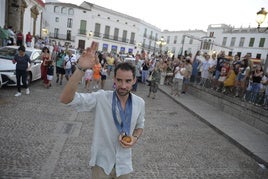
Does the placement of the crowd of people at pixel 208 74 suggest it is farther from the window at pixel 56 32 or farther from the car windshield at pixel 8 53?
the window at pixel 56 32

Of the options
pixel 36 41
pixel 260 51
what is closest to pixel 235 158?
pixel 36 41

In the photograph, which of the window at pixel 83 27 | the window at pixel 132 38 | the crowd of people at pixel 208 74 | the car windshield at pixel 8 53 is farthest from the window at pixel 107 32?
the car windshield at pixel 8 53

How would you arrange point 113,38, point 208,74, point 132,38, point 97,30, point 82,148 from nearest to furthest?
point 82,148 → point 208,74 → point 97,30 → point 113,38 → point 132,38

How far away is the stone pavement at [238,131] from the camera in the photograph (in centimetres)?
618

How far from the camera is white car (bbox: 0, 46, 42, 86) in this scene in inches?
360

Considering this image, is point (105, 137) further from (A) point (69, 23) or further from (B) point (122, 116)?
(A) point (69, 23)

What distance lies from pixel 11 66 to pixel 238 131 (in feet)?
28.3

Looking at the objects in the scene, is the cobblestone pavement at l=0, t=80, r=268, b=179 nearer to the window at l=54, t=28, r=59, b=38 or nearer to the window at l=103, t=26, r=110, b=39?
the window at l=103, t=26, r=110, b=39

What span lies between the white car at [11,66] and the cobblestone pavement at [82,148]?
2.95ft

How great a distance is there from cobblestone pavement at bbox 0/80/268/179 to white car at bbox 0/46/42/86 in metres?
0.90

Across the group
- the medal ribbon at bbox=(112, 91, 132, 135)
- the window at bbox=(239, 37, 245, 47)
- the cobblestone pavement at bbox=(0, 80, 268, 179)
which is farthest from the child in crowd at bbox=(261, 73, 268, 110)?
the window at bbox=(239, 37, 245, 47)

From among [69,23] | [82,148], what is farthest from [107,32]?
[82,148]

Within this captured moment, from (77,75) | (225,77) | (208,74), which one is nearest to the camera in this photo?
(77,75)

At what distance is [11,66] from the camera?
30.8 ft
